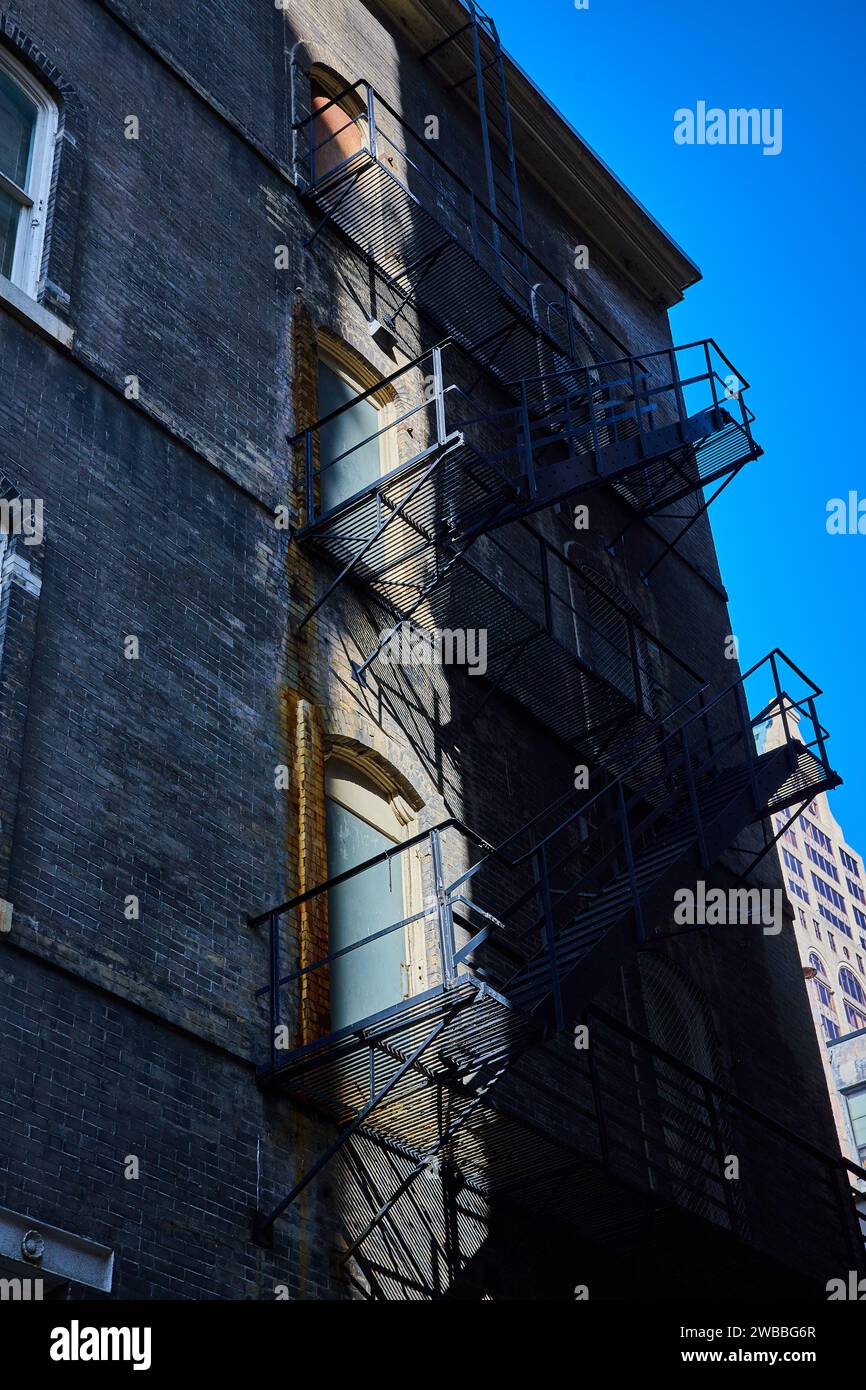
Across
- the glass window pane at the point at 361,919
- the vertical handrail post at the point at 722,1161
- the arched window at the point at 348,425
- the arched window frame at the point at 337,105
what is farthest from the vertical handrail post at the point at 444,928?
the arched window frame at the point at 337,105

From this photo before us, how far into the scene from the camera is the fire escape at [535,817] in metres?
11.6

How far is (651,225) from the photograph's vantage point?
85.1 ft

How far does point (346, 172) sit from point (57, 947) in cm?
986

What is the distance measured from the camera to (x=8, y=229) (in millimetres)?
13227

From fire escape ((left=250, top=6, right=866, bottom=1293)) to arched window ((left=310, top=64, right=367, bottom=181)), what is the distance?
10 centimetres

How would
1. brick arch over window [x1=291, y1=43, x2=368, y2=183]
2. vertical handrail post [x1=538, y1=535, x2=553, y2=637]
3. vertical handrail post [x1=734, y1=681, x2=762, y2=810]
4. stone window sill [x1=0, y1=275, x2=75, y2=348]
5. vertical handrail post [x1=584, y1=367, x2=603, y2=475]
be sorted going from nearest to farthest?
stone window sill [x1=0, y1=275, x2=75, y2=348] → vertical handrail post [x1=734, y1=681, x2=762, y2=810] → vertical handrail post [x1=538, y1=535, x2=553, y2=637] → vertical handrail post [x1=584, y1=367, x2=603, y2=475] → brick arch over window [x1=291, y1=43, x2=368, y2=183]

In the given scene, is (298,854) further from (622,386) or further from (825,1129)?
(622,386)

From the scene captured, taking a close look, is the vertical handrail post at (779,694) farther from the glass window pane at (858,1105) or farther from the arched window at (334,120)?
the glass window pane at (858,1105)

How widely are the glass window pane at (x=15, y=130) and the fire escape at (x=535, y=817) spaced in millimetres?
3257

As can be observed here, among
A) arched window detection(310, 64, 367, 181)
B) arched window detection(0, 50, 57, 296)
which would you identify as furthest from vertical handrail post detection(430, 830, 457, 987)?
arched window detection(310, 64, 367, 181)

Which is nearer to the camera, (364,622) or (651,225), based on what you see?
(364,622)

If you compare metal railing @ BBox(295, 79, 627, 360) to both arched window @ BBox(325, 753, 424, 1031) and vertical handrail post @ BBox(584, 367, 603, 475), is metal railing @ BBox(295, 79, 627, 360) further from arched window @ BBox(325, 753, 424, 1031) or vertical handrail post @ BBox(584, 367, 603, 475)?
arched window @ BBox(325, 753, 424, 1031)

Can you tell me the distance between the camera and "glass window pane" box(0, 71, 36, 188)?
13578mm
